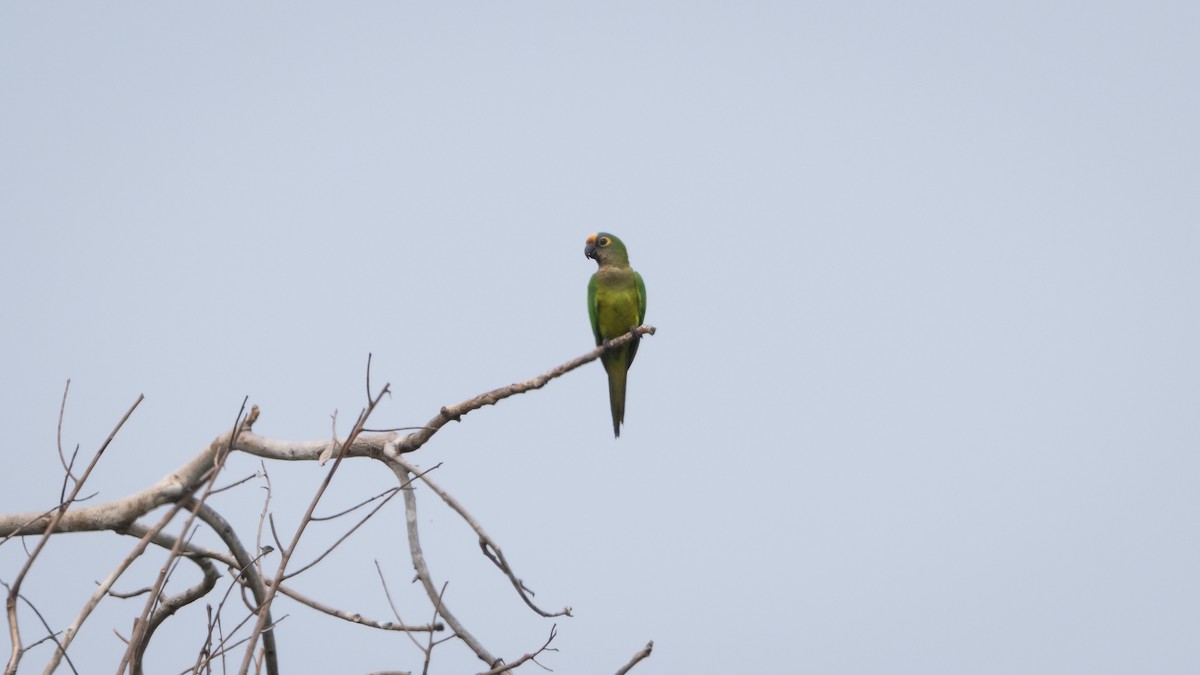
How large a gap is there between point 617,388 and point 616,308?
66cm

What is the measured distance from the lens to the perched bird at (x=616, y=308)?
8086mm

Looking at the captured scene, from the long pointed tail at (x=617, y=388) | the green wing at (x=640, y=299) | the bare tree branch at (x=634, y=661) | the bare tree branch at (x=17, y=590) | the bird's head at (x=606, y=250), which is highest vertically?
the bird's head at (x=606, y=250)

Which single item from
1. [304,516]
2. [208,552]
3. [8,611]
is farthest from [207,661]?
[208,552]

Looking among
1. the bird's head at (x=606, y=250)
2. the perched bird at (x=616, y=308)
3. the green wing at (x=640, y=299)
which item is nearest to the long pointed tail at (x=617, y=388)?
the perched bird at (x=616, y=308)

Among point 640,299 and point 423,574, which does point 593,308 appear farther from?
point 423,574

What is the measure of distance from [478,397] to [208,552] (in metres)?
1.08

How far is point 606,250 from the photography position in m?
8.84

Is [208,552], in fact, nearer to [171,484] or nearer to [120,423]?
[171,484]

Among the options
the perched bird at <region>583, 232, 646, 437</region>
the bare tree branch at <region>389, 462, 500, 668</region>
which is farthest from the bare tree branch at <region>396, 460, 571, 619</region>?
the perched bird at <region>583, 232, 646, 437</region>

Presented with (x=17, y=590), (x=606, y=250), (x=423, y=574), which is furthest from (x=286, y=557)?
(x=606, y=250)

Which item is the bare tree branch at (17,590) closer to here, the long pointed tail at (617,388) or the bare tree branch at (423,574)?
the bare tree branch at (423,574)

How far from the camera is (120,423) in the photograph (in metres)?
2.21

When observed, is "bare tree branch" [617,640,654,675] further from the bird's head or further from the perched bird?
the bird's head

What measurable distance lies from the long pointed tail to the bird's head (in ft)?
3.33
